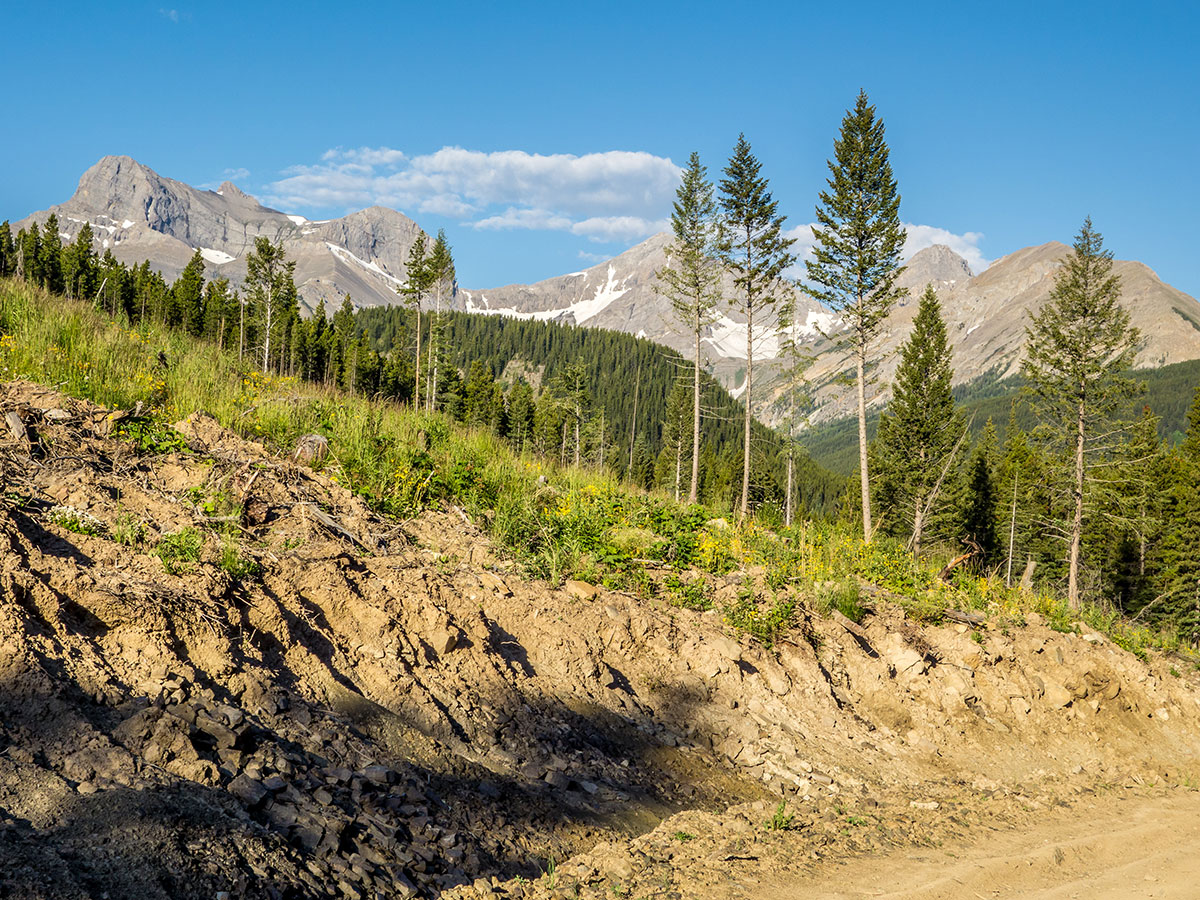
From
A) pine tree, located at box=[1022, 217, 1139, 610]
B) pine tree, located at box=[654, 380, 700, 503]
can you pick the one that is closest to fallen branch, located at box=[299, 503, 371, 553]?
pine tree, located at box=[1022, 217, 1139, 610]

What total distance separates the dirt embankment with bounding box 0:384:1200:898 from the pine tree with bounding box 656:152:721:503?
829 inches

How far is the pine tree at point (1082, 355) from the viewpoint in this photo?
91.7 ft

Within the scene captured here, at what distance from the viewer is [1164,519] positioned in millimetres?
36000

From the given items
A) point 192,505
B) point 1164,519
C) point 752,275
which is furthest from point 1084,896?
point 1164,519

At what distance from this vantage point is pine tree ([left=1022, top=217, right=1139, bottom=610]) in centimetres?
2795

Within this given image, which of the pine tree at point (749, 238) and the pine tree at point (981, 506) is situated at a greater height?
the pine tree at point (749, 238)

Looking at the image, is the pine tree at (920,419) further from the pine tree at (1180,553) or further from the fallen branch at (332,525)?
the fallen branch at (332,525)

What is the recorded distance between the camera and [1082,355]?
1113 inches

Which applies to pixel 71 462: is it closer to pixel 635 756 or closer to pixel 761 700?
pixel 635 756

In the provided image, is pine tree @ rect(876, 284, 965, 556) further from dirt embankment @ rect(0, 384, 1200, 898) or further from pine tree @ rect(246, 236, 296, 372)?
pine tree @ rect(246, 236, 296, 372)

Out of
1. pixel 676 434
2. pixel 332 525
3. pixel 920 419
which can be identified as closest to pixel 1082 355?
pixel 920 419

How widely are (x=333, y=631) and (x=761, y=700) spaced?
4.03 meters

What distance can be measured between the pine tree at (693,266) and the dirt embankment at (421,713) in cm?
2105

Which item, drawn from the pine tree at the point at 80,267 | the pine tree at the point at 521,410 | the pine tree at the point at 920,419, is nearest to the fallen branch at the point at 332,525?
the pine tree at the point at 920,419
